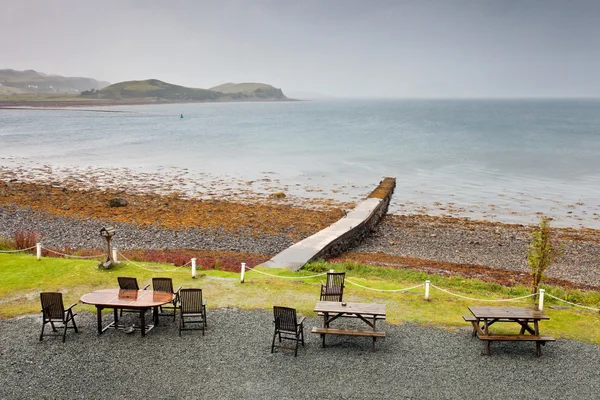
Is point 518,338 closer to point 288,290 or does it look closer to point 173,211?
point 288,290

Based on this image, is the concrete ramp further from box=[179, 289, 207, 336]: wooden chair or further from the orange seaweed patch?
box=[179, 289, 207, 336]: wooden chair

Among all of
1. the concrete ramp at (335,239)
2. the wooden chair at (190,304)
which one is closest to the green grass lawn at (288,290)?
the concrete ramp at (335,239)

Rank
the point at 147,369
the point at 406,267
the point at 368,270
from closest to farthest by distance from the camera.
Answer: the point at 147,369, the point at 368,270, the point at 406,267

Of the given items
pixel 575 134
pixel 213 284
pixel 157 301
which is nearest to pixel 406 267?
pixel 213 284

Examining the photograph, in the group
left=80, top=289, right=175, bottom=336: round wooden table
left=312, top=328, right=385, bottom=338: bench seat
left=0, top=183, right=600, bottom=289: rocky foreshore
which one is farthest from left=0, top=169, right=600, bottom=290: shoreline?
left=80, top=289, right=175, bottom=336: round wooden table

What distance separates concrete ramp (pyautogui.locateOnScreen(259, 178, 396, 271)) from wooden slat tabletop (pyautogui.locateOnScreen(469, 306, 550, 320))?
304 inches

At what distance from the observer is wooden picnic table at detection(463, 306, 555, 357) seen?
37.2ft

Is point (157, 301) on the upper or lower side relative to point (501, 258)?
upper

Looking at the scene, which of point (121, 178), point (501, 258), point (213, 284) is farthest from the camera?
point (121, 178)

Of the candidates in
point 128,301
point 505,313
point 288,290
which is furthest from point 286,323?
point 505,313

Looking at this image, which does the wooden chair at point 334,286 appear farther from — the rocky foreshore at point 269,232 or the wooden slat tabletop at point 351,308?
the rocky foreshore at point 269,232

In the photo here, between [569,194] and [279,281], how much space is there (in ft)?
124

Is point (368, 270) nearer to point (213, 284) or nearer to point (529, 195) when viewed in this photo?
point (213, 284)

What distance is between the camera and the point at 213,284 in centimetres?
1555
